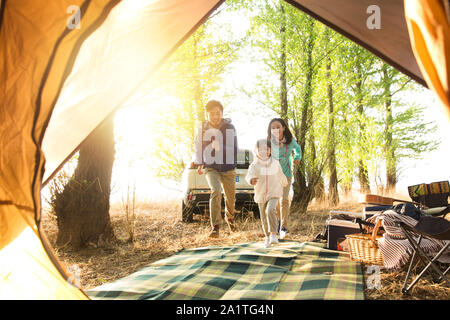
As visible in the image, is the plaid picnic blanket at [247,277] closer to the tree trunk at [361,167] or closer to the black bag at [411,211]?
the black bag at [411,211]

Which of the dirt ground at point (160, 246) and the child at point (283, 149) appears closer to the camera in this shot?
the dirt ground at point (160, 246)

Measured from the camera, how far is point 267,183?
4531mm

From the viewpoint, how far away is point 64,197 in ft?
15.7

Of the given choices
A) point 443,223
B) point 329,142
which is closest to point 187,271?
point 443,223

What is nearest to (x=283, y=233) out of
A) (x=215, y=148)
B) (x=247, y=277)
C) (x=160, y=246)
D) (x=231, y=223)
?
(x=231, y=223)

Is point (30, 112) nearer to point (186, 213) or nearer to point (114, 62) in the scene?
point (114, 62)

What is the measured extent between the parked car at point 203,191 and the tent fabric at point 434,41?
16.5ft

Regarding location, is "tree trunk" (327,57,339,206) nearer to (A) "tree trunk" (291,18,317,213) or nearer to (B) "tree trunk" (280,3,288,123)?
(A) "tree trunk" (291,18,317,213)

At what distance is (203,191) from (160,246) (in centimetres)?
156

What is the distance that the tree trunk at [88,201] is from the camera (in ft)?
15.6

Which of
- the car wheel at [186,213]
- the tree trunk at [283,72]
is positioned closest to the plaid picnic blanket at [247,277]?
the car wheel at [186,213]

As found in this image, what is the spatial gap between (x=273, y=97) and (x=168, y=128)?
10.5ft

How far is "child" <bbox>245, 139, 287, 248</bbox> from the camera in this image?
4449 millimetres
